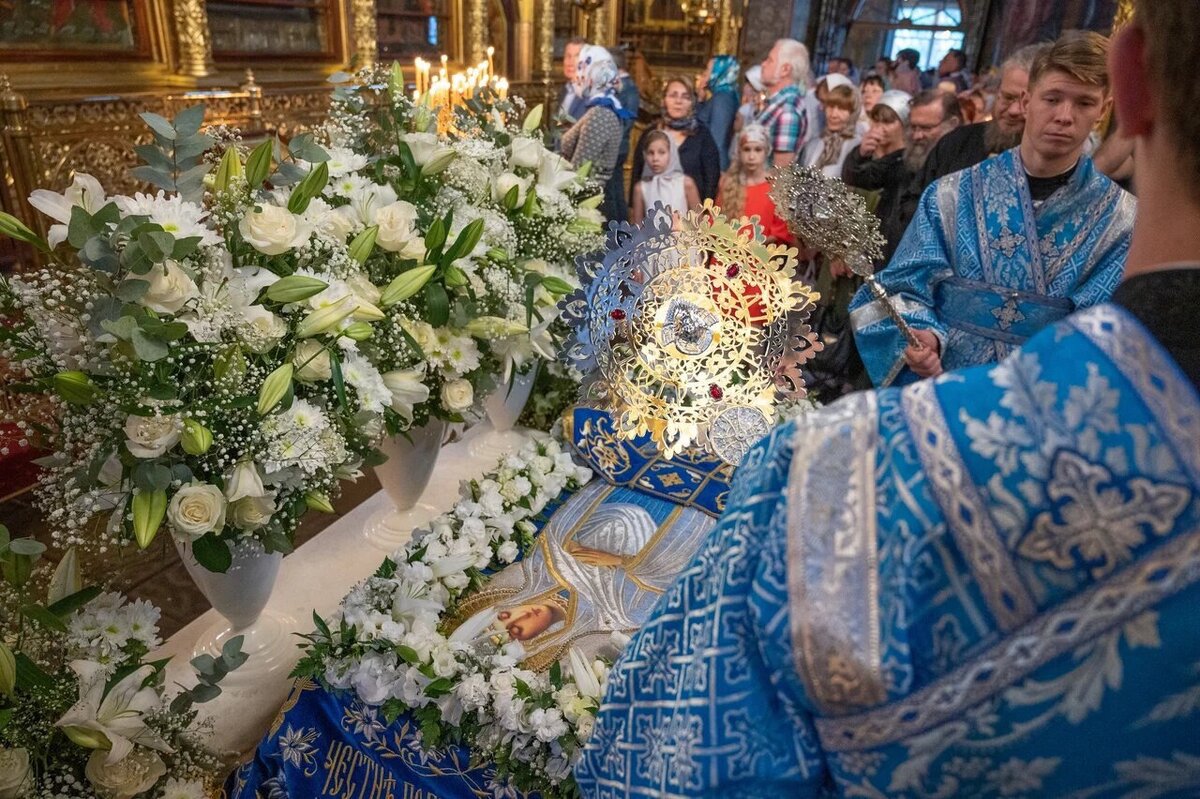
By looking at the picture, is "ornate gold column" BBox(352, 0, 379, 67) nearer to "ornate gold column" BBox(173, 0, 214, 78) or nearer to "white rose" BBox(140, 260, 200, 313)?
"ornate gold column" BBox(173, 0, 214, 78)

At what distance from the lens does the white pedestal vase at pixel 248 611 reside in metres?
1.33

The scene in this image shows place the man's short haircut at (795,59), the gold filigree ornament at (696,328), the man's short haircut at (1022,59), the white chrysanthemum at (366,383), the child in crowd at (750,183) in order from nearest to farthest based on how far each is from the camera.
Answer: the white chrysanthemum at (366,383), the gold filigree ornament at (696,328), the man's short haircut at (1022,59), the child in crowd at (750,183), the man's short haircut at (795,59)

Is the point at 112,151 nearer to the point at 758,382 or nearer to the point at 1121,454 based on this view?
the point at 758,382

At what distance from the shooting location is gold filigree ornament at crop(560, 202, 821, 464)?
4.90 ft

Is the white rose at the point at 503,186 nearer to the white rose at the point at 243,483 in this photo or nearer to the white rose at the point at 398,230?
the white rose at the point at 398,230

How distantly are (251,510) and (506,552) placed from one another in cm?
59

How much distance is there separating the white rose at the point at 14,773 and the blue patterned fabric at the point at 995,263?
184 centimetres

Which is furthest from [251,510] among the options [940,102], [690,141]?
[690,141]

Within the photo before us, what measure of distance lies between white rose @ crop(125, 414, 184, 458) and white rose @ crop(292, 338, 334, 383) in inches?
7.5

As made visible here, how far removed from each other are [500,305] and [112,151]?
4178mm

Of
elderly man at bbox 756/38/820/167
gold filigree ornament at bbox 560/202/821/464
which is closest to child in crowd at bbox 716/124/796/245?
elderly man at bbox 756/38/820/167

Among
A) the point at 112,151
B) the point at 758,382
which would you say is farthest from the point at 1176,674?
the point at 112,151

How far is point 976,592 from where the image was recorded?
428 mm

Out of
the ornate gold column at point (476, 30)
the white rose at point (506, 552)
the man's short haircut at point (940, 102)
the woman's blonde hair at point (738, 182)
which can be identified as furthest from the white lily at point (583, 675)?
the ornate gold column at point (476, 30)
